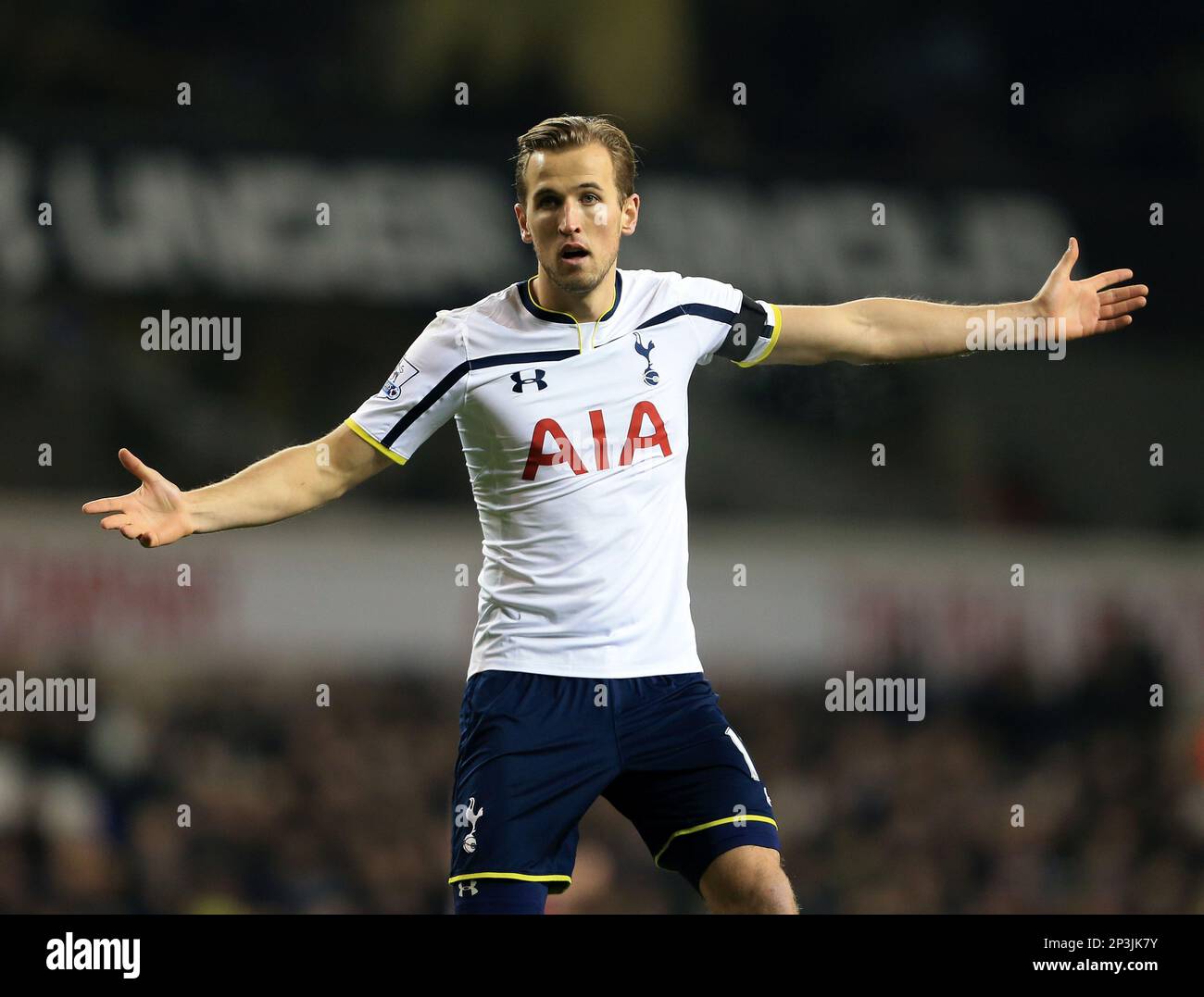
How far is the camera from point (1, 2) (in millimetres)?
15516

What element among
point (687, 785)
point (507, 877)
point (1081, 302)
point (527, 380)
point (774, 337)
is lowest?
point (507, 877)

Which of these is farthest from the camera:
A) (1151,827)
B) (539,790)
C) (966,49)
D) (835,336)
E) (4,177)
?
(966,49)

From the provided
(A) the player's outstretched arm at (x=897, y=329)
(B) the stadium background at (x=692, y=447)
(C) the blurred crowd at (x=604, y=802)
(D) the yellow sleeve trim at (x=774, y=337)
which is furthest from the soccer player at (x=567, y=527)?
(B) the stadium background at (x=692, y=447)

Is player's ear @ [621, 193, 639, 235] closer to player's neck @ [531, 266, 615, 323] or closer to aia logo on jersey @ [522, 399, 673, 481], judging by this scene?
player's neck @ [531, 266, 615, 323]

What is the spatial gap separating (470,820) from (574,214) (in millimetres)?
1839

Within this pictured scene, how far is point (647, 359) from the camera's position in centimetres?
532

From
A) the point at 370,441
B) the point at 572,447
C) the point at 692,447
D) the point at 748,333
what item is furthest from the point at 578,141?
the point at 692,447

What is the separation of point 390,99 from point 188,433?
13.8 feet

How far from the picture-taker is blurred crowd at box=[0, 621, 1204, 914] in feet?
35.0

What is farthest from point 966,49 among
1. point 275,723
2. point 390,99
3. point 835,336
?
point 835,336

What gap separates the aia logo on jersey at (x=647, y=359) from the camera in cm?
530

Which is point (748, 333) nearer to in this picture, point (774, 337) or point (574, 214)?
point (774, 337)
